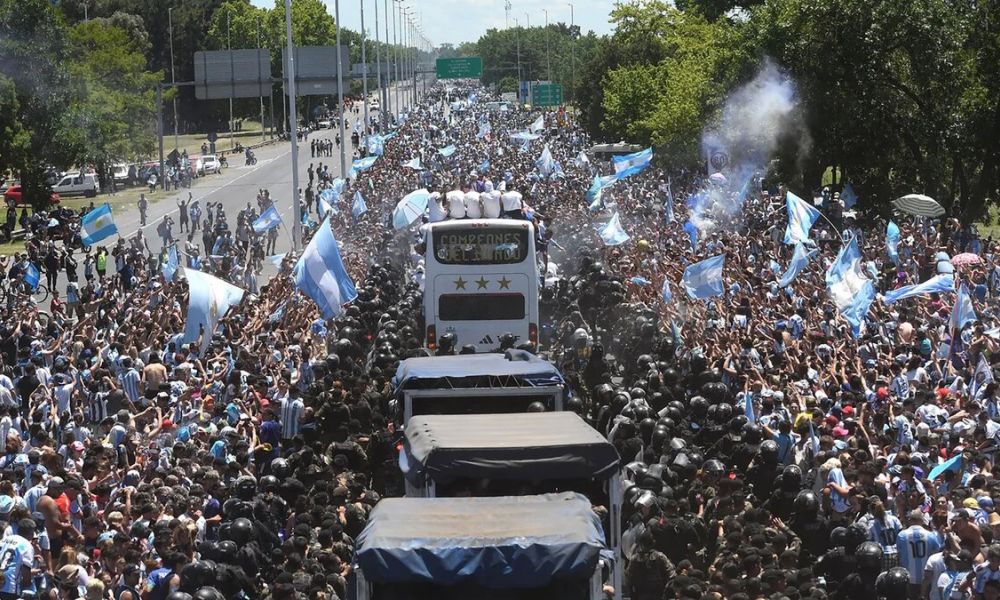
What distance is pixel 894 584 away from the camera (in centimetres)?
953

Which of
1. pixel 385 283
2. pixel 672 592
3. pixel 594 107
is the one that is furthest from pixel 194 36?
pixel 672 592

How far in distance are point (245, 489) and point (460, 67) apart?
115158 mm

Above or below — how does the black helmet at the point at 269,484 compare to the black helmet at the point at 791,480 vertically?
below

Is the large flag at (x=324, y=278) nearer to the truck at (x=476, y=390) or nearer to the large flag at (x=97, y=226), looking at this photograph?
the truck at (x=476, y=390)

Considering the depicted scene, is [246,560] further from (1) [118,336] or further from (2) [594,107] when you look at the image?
(2) [594,107]

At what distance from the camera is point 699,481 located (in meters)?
12.5

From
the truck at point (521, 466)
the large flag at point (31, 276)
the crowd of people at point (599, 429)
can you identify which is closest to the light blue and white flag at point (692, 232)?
the crowd of people at point (599, 429)

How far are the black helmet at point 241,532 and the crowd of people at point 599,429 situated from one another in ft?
0.08

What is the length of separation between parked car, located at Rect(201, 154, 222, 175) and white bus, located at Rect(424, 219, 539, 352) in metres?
54.0

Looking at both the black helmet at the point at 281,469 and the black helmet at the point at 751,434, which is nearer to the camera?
the black helmet at the point at 281,469

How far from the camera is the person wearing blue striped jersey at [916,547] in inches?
424

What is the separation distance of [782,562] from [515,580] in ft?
8.91

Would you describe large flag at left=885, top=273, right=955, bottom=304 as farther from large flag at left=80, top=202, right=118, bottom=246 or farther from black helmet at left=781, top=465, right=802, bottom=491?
large flag at left=80, top=202, right=118, bottom=246

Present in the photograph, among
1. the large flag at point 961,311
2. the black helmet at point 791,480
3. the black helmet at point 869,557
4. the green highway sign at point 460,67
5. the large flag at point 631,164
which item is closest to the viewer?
the black helmet at point 869,557
